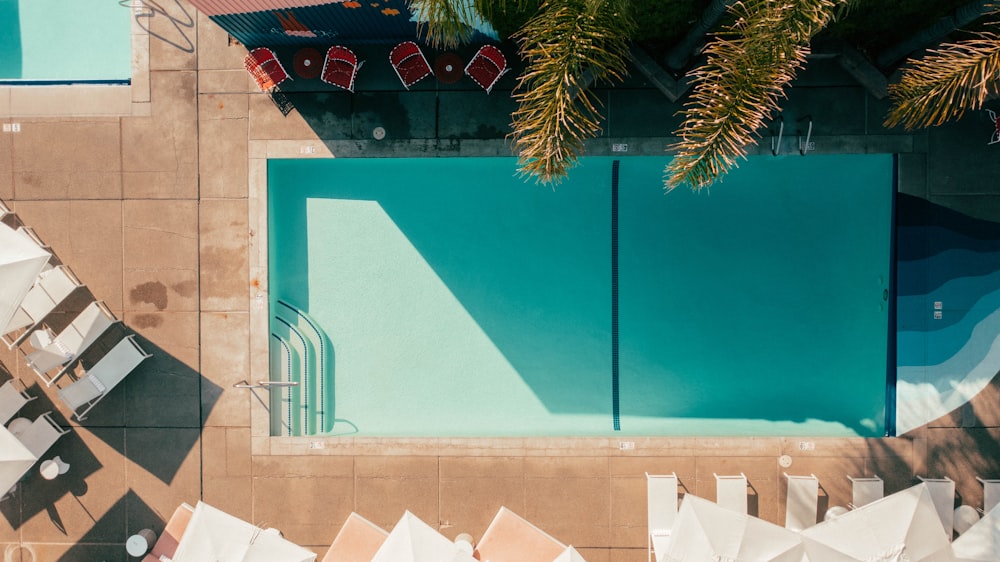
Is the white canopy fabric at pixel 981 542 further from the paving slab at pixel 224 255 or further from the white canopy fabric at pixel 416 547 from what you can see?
the paving slab at pixel 224 255

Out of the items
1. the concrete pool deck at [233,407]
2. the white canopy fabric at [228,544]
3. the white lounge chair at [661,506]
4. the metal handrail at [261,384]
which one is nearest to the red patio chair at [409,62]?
the concrete pool deck at [233,407]

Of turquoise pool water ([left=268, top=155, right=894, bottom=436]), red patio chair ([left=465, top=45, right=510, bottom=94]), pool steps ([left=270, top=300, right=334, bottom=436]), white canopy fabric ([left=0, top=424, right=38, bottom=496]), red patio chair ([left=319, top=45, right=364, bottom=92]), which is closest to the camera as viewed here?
white canopy fabric ([left=0, top=424, right=38, bottom=496])

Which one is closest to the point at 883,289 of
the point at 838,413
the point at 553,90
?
the point at 838,413

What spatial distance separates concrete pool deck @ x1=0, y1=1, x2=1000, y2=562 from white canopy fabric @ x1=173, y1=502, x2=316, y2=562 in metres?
1.09

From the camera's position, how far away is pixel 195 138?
8.84 metres

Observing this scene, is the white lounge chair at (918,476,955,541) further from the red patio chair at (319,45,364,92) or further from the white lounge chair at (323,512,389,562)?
the red patio chair at (319,45,364,92)

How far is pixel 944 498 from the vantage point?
8695 mm

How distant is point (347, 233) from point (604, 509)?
20.2 feet

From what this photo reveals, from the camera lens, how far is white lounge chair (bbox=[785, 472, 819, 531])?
8.67m

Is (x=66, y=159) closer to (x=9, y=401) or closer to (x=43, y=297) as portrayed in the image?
(x=43, y=297)

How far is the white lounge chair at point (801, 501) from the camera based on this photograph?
8.67 m

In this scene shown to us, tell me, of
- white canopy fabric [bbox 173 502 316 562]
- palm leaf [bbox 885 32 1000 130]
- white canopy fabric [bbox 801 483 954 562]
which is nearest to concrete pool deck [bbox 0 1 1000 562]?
white canopy fabric [bbox 801 483 954 562]

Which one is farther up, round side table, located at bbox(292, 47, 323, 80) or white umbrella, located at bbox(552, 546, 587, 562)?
round side table, located at bbox(292, 47, 323, 80)

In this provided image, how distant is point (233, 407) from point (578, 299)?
19.4ft
